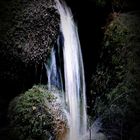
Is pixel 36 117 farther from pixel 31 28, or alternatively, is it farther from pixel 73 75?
pixel 31 28

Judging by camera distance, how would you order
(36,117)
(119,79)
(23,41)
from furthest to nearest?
1. (119,79)
2. (23,41)
3. (36,117)

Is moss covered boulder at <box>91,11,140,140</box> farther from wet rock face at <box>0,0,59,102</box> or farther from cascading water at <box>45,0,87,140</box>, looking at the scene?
wet rock face at <box>0,0,59,102</box>

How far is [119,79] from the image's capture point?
594cm

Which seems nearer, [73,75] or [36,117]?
[36,117]

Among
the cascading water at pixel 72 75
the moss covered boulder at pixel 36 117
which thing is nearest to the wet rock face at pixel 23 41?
the moss covered boulder at pixel 36 117

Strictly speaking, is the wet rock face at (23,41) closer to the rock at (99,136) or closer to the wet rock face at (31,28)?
the wet rock face at (31,28)

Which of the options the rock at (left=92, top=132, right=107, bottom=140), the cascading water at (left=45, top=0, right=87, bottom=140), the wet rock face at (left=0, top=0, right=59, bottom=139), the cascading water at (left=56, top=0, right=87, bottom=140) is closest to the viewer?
the wet rock face at (left=0, top=0, right=59, bottom=139)

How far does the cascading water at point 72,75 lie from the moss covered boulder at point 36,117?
0.36 metres

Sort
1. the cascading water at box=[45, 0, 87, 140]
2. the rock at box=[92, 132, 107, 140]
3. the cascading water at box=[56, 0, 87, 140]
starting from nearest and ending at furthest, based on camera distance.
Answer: the rock at box=[92, 132, 107, 140] → the cascading water at box=[45, 0, 87, 140] → the cascading water at box=[56, 0, 87, 140]

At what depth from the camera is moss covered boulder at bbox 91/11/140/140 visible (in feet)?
18.2

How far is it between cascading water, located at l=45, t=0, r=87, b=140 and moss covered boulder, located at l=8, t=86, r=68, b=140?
36cm

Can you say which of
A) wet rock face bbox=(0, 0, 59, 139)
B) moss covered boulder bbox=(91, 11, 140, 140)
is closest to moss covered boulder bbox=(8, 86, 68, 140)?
wet rock face bbox=(0, 0, 59, 139)

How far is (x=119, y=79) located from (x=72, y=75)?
724mm

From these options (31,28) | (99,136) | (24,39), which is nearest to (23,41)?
(24,39)
